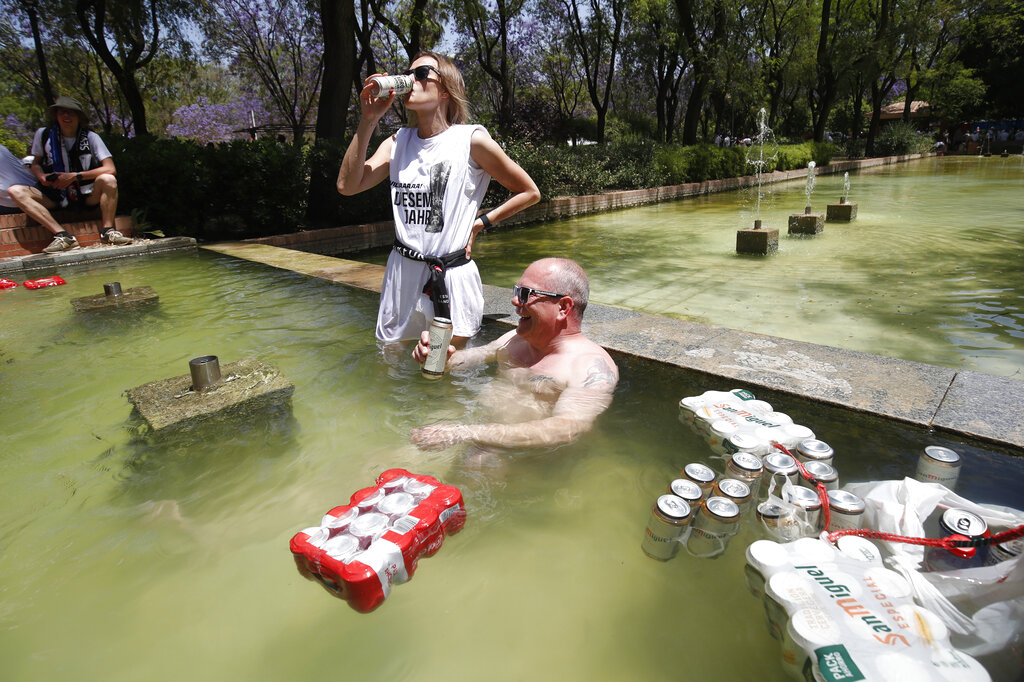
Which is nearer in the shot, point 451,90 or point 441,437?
point 441,437

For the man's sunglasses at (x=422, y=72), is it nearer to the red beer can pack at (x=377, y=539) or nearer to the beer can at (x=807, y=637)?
the red beer can pack at (x=377, y=539)

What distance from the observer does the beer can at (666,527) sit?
204cm

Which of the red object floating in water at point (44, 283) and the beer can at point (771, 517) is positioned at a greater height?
the red object floating in water at point (44, 283)

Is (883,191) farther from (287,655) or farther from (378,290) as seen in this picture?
(287,655)

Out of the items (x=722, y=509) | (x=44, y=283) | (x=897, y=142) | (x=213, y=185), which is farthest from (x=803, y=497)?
(x=897, y=142)

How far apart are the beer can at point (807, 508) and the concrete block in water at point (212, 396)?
8.89 ft

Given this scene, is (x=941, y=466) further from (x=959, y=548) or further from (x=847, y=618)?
(x=847, y=618)

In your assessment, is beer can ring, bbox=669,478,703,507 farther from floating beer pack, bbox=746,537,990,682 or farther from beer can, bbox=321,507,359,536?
beer can, bbox=321,507,359,536

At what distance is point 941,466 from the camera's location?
2.20 m

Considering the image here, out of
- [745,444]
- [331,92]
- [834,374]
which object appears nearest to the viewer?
[745,444]

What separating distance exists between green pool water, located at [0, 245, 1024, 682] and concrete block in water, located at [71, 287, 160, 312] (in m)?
1.58

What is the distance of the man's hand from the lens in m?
2.78

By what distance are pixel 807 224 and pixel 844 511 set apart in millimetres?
9551

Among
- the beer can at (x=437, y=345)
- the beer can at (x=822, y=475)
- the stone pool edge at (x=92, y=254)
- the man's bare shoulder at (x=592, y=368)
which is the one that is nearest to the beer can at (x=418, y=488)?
the beer can at (x=437, y=345)
